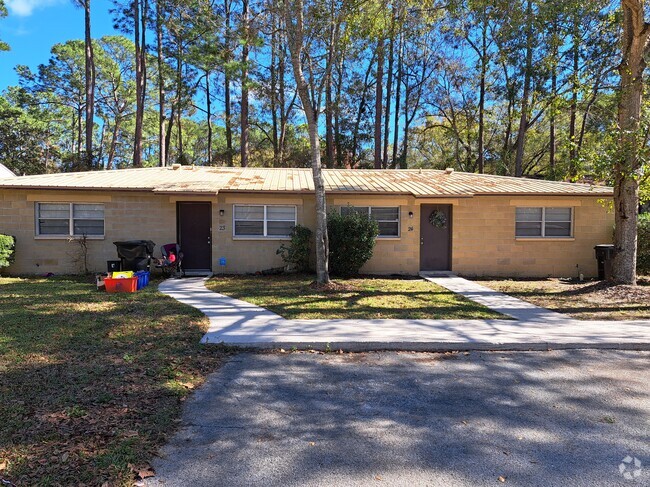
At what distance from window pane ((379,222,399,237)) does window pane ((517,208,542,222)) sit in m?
4.02

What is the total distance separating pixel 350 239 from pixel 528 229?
615cm

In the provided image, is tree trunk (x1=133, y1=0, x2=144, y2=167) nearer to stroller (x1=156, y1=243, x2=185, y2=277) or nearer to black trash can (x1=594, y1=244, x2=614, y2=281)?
stroller (x1=156, y1=243, x2=185, y2=277)

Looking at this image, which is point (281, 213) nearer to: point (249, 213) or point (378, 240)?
point (249, 213)

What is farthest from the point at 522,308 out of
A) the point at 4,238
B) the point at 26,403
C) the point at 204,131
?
the point at 204,131

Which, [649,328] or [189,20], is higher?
[189,20]

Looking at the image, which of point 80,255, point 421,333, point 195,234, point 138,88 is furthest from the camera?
point 138,88

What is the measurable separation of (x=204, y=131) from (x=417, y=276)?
33730 mm

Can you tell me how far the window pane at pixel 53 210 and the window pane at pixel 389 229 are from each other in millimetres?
9520

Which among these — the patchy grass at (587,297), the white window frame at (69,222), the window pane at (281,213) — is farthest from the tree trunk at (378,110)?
the white window frame at (69,222)

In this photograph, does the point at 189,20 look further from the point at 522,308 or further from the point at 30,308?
the point at 522,308

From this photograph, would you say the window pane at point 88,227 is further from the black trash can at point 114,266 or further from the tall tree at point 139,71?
the tall tree at point 139,71

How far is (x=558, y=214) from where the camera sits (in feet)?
45.5

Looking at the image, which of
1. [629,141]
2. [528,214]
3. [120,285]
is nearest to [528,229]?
[528,214]

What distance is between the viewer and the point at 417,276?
524 inches
